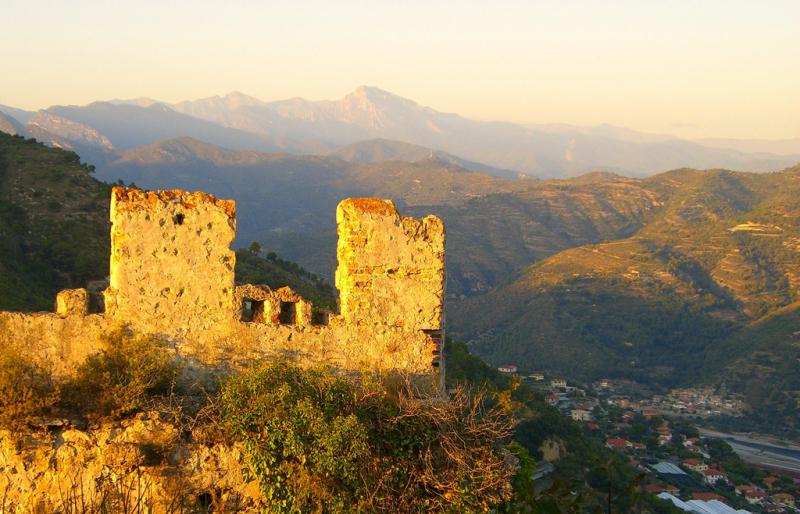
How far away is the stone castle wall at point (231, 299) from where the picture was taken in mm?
7949

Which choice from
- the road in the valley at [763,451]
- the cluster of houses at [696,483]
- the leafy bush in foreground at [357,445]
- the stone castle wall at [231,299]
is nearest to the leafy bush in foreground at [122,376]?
the stone castle wall at [231,299]

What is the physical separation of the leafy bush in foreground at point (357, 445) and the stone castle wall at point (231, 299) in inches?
20.8

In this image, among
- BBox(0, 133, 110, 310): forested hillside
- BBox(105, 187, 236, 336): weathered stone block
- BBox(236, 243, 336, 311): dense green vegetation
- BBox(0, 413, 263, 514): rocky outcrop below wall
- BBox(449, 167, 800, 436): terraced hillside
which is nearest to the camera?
BBox(0, 413, 263, 514): rocky outcrop below wall

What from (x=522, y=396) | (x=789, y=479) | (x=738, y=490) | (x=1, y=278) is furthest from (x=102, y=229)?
(x=789, y=479)

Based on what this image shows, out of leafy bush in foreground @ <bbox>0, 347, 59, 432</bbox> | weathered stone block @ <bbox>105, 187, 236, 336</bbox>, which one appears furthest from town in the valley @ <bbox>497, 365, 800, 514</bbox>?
leafy bush in foreground @ <bbox>0, 347, 59, 432</bbox>

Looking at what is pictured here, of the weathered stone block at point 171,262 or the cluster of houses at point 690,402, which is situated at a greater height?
the weathered stone block at point 171,262

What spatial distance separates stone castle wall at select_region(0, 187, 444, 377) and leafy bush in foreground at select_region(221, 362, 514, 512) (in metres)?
0.53

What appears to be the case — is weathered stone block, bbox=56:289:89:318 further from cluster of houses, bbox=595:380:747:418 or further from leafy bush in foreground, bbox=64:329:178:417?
cluster of houses, bbox=595:380:747:418

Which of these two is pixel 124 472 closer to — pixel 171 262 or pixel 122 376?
pixel 122 376

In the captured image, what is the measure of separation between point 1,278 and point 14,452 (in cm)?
1372

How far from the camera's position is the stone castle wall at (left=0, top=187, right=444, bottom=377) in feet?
26.1

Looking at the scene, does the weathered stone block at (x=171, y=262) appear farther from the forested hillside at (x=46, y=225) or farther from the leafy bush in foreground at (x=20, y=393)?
the forested hillside at (x=46, y=225)

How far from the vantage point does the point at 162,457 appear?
7.19m

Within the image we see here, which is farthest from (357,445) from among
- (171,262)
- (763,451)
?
(763,451)
